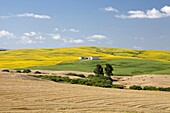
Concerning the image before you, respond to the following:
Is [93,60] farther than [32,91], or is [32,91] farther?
[93,60]

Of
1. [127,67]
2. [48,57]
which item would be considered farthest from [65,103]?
[48,57]

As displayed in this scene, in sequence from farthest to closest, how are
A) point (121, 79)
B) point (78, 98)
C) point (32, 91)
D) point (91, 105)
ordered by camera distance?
point (121, 79) < point (32, 91) < point (78, 98) < point (91, 105)

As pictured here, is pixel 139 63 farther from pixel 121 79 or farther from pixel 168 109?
pixel 168 109

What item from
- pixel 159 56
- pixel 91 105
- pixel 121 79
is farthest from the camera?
pixel 159 56

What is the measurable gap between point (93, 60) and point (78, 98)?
6275 cm

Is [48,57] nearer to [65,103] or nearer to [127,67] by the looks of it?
[127,67]

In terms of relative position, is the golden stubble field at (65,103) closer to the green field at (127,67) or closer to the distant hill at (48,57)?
the green field at (127,67)

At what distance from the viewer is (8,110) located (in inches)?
793

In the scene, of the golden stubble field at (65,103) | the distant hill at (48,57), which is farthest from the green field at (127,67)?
the golden stubble field at (65,103)

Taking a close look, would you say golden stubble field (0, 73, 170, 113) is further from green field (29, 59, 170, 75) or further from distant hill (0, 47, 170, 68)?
distant hill (0, 47, 170, 68)

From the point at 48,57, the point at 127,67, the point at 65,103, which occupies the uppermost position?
the point at 48,57

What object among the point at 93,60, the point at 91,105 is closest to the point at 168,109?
the point at 91,105

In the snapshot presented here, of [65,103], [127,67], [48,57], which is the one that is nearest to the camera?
[65,103]

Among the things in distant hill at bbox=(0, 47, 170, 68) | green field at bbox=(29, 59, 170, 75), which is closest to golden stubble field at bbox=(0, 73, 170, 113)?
green field at bbox=(29, 59, 170, 75)
